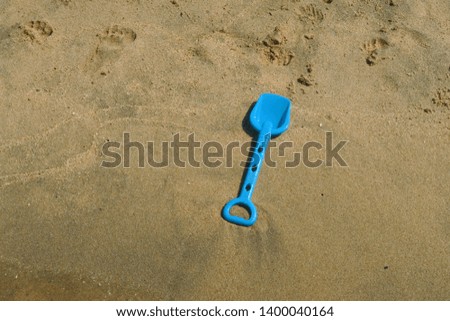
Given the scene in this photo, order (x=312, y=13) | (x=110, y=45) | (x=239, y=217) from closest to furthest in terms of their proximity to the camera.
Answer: (x=239, y=217), (x=110, y=45), (x=312, y=13)

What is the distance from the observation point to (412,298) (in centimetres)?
167

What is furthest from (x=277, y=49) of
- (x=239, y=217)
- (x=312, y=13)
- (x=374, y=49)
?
(x=239, y=217)

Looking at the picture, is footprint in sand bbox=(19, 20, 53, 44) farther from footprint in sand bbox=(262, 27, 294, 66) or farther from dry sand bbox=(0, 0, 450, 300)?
footprint in sand bbox=(262, 27, 294, 66)

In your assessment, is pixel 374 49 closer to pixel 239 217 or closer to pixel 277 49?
pixel 277 49

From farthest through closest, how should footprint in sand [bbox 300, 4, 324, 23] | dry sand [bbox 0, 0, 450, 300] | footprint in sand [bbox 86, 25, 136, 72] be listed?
footprint in sand [bbox 300, 4, 324, 23]
footprint in sand [bbox 86, 25, 136, 72]
dry sand [bbox 0, 0, 450, 300]

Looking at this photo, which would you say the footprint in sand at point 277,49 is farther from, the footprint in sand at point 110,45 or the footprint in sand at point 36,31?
the footprint in sand at point 36,31

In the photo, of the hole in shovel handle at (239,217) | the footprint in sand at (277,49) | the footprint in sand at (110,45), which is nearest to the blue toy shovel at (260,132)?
the hole in shovel handle at (239,217)

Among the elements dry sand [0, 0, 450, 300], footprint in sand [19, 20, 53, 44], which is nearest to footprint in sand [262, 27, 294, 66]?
dry sand [0, 0, 450, 300]

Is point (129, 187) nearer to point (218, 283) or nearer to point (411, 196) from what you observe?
point (218, 283)

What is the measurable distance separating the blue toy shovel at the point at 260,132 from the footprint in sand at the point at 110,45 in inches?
27.4

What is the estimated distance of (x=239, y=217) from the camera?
177 centimetres

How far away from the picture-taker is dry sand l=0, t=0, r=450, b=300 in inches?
66.7

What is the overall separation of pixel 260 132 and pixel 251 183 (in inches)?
9.6
